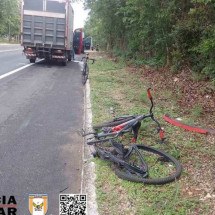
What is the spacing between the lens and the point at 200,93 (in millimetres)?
10000

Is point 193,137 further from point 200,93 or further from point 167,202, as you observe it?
point 200,93

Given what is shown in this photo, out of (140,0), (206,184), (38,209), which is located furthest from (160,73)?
(38,209)

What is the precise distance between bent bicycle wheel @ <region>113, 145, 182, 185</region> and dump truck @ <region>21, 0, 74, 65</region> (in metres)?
14.4

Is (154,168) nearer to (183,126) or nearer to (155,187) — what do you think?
(155,187)

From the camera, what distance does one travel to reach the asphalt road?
468cm

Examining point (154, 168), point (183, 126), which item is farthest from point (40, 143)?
point (183, 126)

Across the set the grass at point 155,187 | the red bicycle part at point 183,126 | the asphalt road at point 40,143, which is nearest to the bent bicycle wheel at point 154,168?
the grass at point 155,187

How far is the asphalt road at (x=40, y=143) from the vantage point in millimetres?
4676

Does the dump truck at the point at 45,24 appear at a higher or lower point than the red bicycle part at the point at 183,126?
higher

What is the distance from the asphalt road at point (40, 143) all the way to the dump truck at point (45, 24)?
312 inches

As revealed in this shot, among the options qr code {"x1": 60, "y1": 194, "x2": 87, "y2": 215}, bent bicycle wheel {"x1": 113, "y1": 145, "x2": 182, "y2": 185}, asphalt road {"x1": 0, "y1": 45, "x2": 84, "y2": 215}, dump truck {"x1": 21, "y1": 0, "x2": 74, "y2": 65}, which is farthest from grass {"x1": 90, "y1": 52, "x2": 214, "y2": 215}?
dump truck {"x1": 21, "y1": 0, "x2": 74, "y2": 65}

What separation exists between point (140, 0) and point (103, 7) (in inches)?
436

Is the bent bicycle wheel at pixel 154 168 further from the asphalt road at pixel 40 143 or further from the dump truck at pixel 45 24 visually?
the dump truck at pixel 45 24

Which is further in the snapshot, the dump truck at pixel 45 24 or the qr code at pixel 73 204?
the dump truck at pixel 45 24
